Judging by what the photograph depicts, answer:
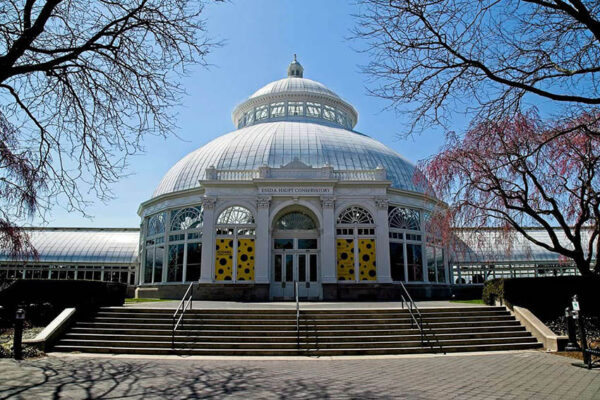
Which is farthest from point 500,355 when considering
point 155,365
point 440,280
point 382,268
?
point 440,280

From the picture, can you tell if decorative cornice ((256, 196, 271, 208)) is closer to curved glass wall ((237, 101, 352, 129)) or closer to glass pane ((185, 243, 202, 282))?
glass pane ((185, 243, 202, 282))

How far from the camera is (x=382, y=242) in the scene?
25.9 metres

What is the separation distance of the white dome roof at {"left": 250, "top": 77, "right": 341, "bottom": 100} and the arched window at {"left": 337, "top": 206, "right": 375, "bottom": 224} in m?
13.5

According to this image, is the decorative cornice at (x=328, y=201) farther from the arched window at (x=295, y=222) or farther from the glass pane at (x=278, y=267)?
the glass pane at (x=278, y=267)

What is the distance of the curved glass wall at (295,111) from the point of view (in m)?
35.8

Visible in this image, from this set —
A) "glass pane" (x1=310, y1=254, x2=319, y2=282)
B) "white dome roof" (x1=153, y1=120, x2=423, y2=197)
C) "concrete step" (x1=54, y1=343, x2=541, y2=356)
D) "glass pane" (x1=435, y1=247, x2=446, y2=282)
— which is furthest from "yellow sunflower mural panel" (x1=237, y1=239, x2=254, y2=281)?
"glass pane" (x1=435, y1=247, x2=446, y2=282)

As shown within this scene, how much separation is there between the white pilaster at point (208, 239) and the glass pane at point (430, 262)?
13656 mm

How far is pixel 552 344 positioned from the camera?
13.1m

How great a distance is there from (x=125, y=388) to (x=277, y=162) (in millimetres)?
20924

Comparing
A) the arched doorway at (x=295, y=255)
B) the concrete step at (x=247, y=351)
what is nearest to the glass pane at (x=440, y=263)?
the arched doorway at (x=295, y=255)

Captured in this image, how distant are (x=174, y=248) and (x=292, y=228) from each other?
7761 millimetres

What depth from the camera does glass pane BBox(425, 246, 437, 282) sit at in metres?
28.3

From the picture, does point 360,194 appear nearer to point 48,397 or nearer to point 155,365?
point 155,365

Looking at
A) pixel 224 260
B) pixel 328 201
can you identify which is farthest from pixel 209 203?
pixel 328 201
